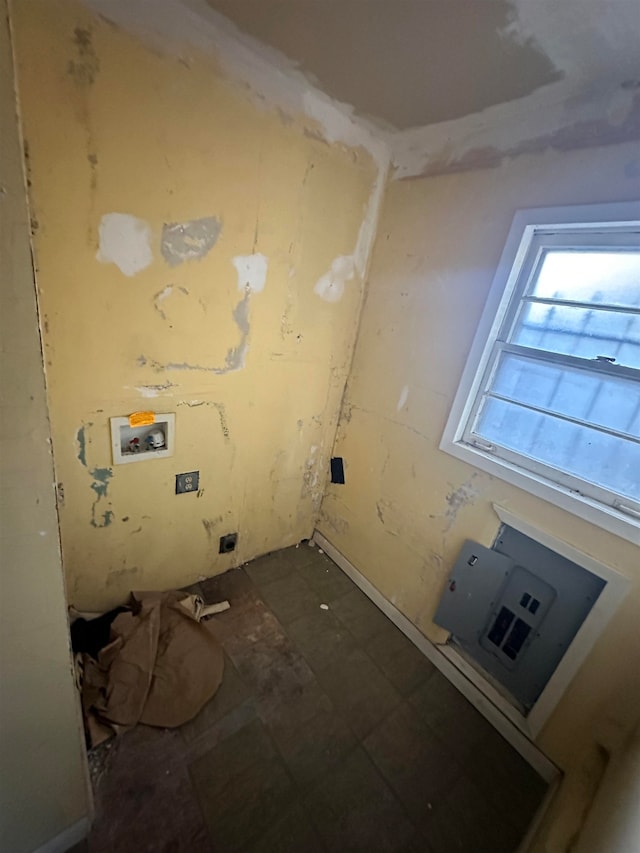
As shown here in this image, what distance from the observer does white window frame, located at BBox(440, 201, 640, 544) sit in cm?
A: 118

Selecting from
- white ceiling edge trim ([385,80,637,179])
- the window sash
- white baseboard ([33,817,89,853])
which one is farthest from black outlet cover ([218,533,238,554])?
white ceiling edge trim ([385,80,637,179])

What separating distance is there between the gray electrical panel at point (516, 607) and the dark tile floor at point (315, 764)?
288 millimetres

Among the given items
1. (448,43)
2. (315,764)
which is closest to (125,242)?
(448,43)

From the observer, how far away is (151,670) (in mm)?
1456

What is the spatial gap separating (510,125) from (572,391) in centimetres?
107

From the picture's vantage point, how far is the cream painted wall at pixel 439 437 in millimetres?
1190

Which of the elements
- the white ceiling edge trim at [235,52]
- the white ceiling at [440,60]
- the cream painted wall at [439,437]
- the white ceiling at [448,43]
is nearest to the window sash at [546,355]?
the cream painted wall at [439,437]

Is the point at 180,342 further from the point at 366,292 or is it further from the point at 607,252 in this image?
the point at 607,252

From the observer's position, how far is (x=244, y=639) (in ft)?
5.74

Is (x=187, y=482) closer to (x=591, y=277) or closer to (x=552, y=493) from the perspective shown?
(x=552, y=493)

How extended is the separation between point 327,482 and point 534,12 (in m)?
2.16

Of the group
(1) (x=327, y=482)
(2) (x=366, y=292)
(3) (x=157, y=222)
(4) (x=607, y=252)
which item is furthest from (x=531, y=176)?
(1) (x=327, y=482)

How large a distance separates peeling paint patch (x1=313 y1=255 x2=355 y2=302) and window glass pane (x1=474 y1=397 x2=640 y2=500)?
37.6 inches

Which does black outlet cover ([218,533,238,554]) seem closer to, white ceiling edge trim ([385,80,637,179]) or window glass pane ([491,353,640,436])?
window glass pane ([491,353,640,436])
